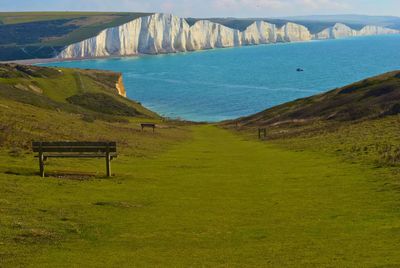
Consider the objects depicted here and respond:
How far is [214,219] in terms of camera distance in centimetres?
1580

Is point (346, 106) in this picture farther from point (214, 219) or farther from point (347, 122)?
point (214, 219)

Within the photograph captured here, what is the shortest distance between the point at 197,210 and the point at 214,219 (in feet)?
3.93

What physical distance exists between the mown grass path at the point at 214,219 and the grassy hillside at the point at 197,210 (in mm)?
35

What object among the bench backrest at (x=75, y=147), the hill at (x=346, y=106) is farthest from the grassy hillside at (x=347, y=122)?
the bench backrest at (x=75, y=147)

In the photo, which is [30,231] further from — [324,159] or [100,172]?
[324,159]

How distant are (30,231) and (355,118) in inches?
1541

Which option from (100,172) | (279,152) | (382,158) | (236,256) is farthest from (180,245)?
(279,152)

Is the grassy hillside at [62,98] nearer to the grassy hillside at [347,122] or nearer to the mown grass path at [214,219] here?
the mown grass path at [214,219]

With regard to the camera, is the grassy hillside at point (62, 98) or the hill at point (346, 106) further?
the hill at point (346, 106)

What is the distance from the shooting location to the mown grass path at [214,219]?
38.9 ft

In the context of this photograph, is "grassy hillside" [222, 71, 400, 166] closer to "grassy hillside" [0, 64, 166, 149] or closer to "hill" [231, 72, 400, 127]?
"hill" [231, 72, 400, 127]

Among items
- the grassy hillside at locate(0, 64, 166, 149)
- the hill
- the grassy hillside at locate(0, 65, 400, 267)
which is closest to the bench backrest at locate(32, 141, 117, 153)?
the grassy hillside at locate(0, 65, 400, 267)

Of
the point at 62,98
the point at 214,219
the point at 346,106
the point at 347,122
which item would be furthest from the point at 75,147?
the point at 62,98

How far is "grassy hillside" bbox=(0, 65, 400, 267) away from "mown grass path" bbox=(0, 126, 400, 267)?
0.04 metres
